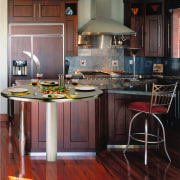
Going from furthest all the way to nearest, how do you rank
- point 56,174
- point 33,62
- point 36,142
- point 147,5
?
point 147,5 → point 33,62 → point 36,142 → point 56,174

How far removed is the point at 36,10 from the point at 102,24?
4.46ft

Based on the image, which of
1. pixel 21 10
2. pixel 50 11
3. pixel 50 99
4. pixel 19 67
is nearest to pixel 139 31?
pixel 50 11

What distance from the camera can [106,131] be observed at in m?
4.51

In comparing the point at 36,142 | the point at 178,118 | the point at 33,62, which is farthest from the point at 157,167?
the point at 33,62

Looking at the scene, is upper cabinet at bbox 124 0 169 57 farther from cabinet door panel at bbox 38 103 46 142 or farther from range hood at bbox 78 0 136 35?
cabinet door panel at bbox 38 103 46 142

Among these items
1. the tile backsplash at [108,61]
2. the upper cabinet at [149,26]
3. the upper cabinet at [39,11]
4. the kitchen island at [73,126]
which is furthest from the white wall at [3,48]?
the upper cabinet at [149,26]

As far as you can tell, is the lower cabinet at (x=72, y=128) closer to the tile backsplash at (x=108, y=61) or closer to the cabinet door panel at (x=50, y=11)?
the cabinet door panel at (x=50, y=11)

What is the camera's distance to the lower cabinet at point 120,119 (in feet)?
14.7

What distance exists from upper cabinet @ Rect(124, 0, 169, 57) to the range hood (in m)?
0.19

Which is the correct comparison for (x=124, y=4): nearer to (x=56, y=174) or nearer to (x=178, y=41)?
(x=178, y=41)

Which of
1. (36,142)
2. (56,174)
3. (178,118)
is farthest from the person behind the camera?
(178,118)

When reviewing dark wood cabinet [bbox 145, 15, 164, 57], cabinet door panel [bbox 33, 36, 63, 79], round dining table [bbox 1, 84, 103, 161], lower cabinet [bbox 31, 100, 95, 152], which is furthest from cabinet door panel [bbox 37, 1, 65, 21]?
round dining table [bbox 1, 84, 103, 161]

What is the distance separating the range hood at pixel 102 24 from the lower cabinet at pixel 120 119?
8.08 feet

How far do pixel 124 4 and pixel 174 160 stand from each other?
417 centimetres
